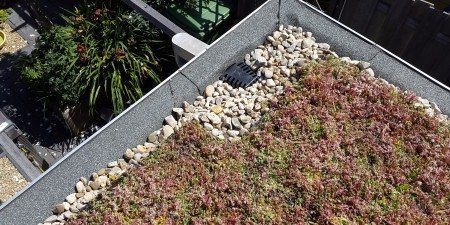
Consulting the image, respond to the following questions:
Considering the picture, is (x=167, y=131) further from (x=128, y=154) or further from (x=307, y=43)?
(x=307, y=43)

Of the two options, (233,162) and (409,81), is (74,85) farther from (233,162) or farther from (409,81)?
(409,81)

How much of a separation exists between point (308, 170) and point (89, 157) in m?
2.32

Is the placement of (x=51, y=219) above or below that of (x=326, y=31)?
below

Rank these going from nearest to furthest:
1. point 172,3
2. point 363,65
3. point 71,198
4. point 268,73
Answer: point 71,198 → point 363,65 → point 268,73 → point 172,3

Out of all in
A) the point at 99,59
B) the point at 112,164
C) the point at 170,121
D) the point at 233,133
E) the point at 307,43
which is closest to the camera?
the point at 112,164

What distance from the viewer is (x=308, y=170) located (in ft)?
13.4

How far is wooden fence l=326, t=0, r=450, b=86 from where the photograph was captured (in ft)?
16.4

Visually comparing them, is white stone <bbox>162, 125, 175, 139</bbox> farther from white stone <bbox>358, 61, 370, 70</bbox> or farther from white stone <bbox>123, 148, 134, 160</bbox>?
white stone <bbox>358, 61, 370, 70</bbox>

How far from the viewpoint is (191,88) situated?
16.0ft

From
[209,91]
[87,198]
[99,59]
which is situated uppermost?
[209,91]

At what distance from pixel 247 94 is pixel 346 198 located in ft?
5.69

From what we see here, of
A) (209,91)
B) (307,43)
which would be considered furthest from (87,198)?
(307,43)

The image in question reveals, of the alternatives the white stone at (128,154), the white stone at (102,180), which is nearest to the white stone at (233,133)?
the white stone at (128,154)

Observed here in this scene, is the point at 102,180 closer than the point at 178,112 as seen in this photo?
Yes
